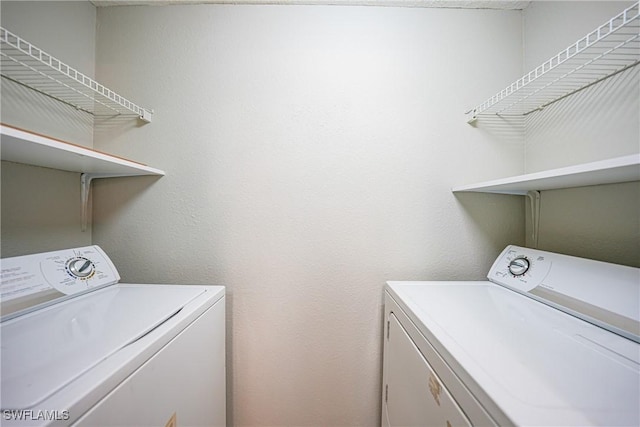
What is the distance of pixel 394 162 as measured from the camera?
1.20 m

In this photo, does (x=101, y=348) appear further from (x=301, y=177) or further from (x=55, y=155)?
(x=301, y=177)

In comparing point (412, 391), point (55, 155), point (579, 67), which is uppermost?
point (579, 67)

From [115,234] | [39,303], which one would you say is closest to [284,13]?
[115,234]

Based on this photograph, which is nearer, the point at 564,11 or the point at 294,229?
the point at 564,11

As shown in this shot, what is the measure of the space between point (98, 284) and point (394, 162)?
1510 millimetres

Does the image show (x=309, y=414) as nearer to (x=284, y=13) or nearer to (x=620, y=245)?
(x=620, y=245)

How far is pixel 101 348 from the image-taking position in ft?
1.81

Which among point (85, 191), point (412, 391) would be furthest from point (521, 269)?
point (85, 191)

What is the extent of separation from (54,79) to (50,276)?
86 cm

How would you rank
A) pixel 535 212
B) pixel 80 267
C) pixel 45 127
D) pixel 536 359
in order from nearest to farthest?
1. pixel 536 359
2. pixel 80 267
3. pixel 45 127
4. pixel 535 212

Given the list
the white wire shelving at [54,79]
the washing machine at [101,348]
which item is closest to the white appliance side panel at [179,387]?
the washing machine at [101,348]

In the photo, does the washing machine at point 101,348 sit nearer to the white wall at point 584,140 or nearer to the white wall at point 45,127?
the white wall at point 45,127

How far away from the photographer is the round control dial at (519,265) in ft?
3.19

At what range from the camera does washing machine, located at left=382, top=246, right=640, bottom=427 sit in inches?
16.5
